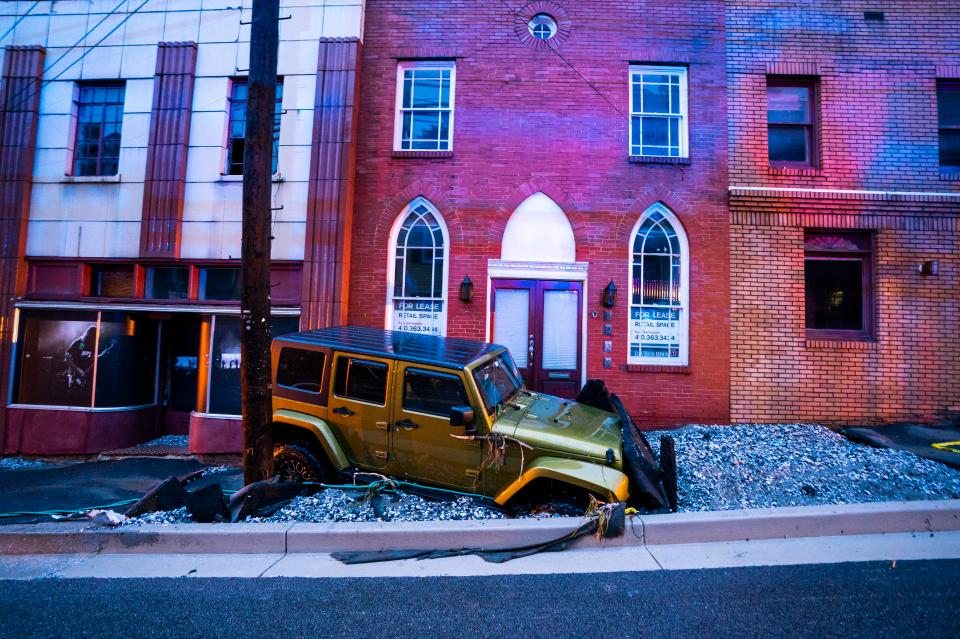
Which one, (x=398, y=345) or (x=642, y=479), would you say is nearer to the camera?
(x=642, y=479)

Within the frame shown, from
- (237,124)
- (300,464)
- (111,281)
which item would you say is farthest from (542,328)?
(111,281)

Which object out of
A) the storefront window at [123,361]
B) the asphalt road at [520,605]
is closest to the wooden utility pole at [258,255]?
the asphalt road at [520,605]

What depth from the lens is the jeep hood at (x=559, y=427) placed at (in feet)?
15.4

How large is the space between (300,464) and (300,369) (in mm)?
1026

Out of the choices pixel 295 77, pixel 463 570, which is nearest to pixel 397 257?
pixel 295 77

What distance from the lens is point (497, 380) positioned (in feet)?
18.2

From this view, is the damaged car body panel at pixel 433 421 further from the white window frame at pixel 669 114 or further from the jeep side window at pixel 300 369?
the white window frame at pixel 669 114

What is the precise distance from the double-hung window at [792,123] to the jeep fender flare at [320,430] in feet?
28.6

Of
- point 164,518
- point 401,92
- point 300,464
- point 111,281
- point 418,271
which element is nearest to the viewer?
point 164,518

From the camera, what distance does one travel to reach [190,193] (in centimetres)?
903

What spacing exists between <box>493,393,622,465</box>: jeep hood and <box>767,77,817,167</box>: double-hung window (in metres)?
6.61

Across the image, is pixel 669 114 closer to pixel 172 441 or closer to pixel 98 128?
pixel 98 128

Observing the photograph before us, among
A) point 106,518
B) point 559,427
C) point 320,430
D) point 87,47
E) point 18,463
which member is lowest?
point 18,463

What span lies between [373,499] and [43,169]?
931 cm
